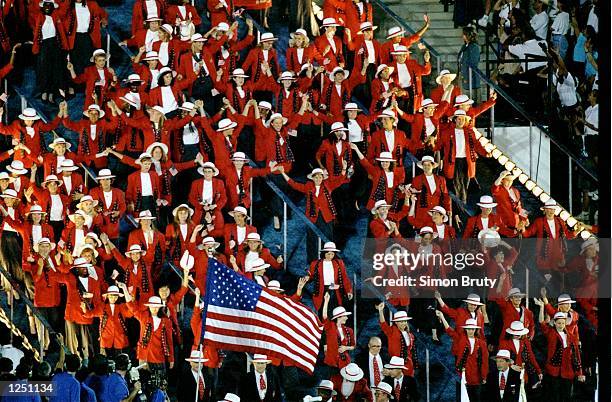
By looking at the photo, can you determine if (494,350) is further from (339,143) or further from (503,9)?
(503,9)

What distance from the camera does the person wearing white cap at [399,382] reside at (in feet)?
69.5

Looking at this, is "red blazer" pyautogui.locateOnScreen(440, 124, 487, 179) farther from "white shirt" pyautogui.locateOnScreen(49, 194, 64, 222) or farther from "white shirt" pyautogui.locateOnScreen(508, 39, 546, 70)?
"white shirt" pyautogui.locateOnScreen(49, 194, 64, 222)

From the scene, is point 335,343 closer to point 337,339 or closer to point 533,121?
point 337,339

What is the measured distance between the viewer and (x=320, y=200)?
2264 cm

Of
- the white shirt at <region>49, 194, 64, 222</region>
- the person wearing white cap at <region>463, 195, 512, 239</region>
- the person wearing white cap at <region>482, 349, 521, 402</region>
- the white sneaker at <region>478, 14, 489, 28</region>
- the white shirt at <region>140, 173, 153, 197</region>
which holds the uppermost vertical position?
the white sneaker at <region>478, 14, 489, 28</region>

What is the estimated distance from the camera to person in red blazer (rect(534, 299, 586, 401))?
21406mm

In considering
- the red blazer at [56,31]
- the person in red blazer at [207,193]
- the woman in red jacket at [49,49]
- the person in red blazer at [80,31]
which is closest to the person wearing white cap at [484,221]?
the person in red blazer at [207,193]

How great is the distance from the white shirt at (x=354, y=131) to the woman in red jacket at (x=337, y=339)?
8.93ft

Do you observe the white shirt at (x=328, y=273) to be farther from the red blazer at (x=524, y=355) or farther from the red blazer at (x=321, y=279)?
the red blazer at (x=524, y=355)

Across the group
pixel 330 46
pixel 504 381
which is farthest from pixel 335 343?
pixel 330 46

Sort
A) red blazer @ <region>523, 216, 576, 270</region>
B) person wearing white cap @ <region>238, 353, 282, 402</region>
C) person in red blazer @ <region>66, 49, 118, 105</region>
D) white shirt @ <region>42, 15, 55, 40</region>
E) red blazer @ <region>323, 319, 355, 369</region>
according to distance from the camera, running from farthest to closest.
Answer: white shirt @ <region>42, 15, 55, 40</region>, person in red blazer @ <region>66, 49, 118, 105</region>, red blazer @ <region>523, 216, 576, 270</region>, red blazer @ <region>323, 319, 355, 369</region>, person wearing white cap @ <region>238, 353, 282, 402</region>

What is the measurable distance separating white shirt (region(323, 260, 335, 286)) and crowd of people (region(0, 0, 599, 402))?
6 centimetres

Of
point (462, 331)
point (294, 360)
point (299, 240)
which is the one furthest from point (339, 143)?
point (294, 360)

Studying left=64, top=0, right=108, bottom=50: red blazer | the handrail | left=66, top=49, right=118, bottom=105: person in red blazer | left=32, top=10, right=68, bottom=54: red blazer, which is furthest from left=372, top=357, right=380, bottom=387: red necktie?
left=32, top=10, right=68, bottom=54: red blazer
